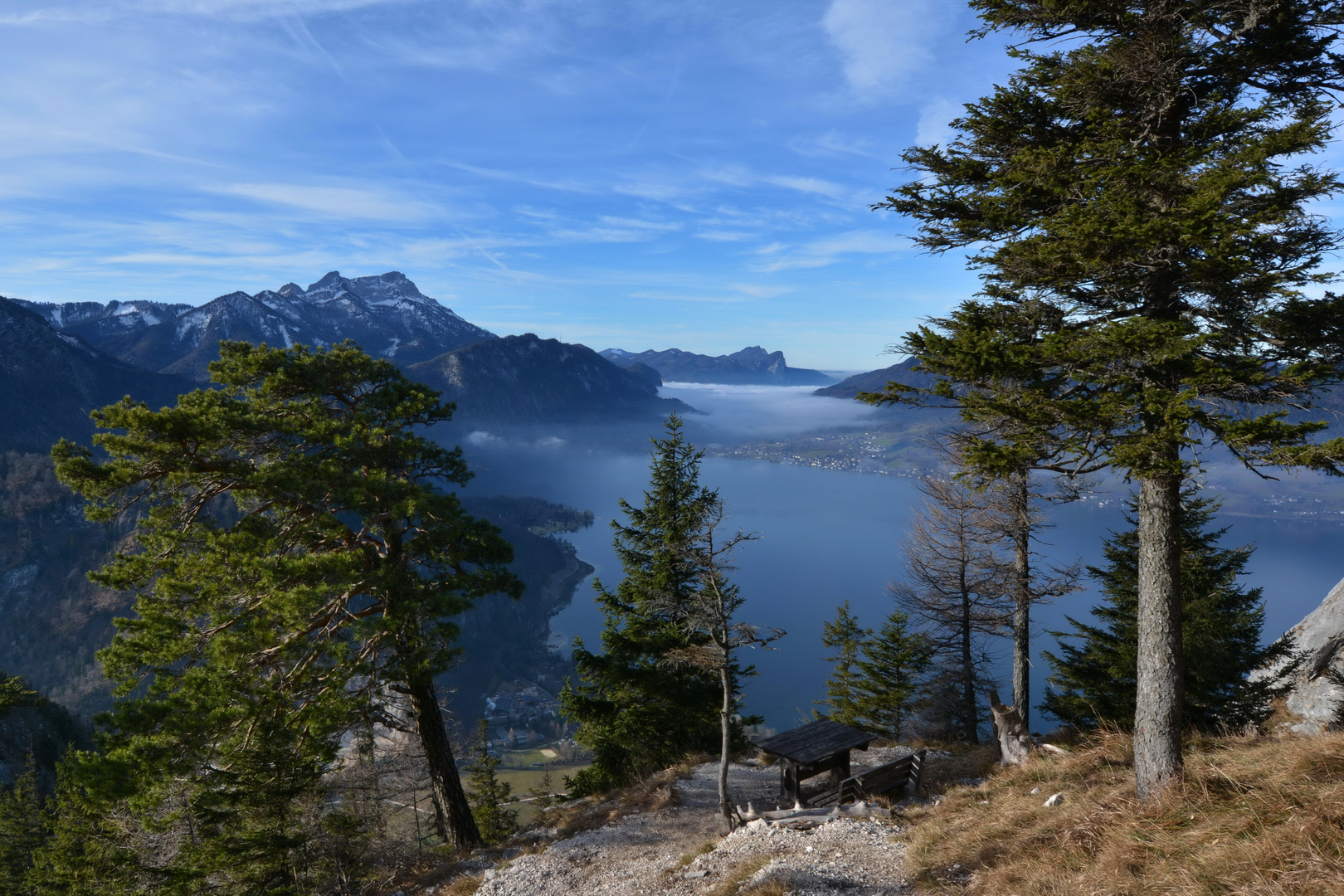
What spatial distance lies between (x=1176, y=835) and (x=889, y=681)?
18046 mm

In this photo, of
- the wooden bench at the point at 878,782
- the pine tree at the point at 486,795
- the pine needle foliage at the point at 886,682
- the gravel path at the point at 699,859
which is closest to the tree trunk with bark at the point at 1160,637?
the gravel path at the point at 699,859

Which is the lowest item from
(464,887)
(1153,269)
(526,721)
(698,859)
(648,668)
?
(526,721)

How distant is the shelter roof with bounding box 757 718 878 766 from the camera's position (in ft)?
35.4

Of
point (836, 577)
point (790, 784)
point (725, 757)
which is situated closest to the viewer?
point (725, 757)

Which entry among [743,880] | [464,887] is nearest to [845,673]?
[464,887]

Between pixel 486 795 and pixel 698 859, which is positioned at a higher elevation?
pixel 698 859

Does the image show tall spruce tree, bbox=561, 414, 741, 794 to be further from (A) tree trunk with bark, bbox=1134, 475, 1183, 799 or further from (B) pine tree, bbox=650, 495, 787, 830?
(A) tree trunk with bark, bbox=1134, 475, 1183, 799

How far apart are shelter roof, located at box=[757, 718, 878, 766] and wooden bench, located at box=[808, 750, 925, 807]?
1.82 feet

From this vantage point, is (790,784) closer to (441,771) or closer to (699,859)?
(699,859)

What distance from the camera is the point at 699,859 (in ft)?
27.6

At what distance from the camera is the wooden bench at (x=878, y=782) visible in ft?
34.0

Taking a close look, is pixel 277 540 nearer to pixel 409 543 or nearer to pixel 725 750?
pixel 409 543

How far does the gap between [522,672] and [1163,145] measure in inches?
5226

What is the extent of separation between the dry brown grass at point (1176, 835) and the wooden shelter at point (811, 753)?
10.4ft
